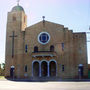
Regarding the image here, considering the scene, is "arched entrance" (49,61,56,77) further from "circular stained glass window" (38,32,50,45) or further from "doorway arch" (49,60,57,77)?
"circular stained glass window" (38,32,50,45)

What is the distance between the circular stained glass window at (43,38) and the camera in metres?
39.1

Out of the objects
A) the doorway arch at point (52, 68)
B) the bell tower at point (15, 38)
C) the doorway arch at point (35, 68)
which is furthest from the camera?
the bell tower at point (15, 38)

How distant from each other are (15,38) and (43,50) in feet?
23.1

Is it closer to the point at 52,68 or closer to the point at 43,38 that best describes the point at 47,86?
the point at 52,68

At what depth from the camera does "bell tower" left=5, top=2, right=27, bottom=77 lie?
1553 inches

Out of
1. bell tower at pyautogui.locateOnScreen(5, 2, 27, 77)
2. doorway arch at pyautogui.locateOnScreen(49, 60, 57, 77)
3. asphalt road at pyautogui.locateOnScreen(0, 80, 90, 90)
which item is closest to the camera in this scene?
asphalt road at pyautogui.locateOnScreen(0, 80, 90, 90)

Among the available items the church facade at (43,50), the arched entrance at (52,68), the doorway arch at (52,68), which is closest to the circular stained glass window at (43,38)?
the church facade at (43,50)

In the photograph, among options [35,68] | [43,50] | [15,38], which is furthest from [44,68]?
[15,38]

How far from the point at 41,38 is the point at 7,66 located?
9.66m

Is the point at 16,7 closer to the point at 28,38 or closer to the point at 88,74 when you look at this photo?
the point at 28,38

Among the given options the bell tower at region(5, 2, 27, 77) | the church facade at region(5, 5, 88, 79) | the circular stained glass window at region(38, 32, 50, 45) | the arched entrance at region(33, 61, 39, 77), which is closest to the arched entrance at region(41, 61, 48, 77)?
the church facade at region(5, 5, 88, 79)

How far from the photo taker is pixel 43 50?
38625 mm

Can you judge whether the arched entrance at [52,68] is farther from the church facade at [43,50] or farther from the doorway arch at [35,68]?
the doorway arch at [35,68]

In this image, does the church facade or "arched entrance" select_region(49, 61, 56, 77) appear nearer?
the church facade
